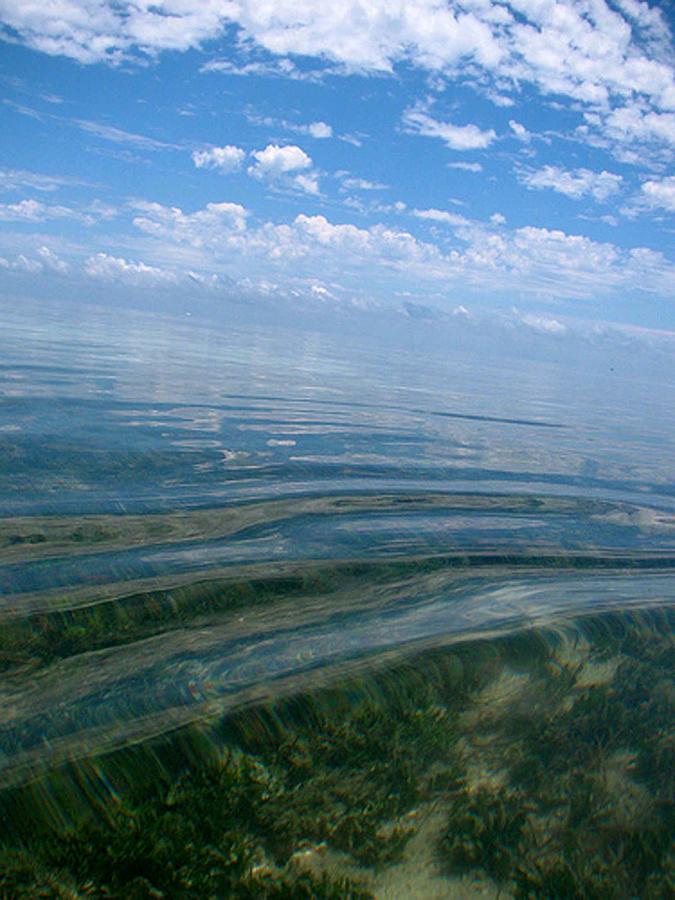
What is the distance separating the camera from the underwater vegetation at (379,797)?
2852mm

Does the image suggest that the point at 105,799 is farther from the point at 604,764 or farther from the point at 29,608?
the point at 604,764

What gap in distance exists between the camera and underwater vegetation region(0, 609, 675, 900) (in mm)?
2852

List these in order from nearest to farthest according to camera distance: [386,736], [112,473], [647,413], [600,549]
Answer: [386,736]
[600,549]
[112,473]
[647,413]

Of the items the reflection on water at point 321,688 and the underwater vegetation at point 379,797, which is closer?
the underwater vegetation at point 379,797

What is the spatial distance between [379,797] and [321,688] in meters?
0.74

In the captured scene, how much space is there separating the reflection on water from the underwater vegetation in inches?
0.5

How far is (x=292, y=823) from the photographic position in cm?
317

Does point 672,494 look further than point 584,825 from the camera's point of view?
Yes

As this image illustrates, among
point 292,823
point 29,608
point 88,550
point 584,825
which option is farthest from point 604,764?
point 88,550

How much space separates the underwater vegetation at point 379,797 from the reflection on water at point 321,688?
0.04 feet

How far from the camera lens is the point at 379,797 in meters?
3.42

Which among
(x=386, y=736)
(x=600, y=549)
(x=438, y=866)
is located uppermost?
(x=600, y=549)

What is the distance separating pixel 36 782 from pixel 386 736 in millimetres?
2018

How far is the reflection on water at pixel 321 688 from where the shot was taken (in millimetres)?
3018
